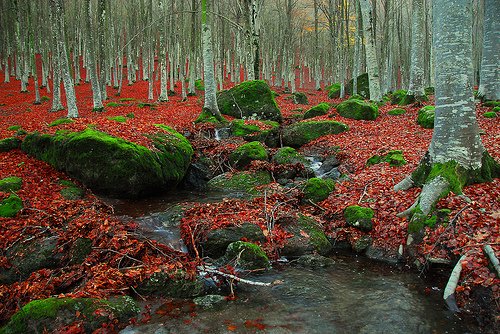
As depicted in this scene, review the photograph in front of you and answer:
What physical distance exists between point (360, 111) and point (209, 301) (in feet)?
42.5

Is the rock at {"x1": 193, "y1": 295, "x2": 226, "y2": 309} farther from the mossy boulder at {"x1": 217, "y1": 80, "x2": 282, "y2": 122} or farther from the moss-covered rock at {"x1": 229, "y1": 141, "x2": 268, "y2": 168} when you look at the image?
the mossy boulder at {"x1": 217, "y1": 80, "x2": 282, "y2": 122}

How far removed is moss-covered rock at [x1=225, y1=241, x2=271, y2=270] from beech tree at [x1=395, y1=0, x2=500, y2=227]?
8.75 feet

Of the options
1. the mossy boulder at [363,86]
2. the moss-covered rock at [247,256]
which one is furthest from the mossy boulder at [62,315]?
the mossy boulder at [363,86]

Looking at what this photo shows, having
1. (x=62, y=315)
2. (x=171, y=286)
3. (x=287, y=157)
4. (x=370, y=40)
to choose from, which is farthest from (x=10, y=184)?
(x=370, y=40)

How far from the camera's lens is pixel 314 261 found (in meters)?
6.29

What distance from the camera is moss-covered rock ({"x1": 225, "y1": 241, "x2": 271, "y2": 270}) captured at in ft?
19.4

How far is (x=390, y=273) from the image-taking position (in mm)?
5723

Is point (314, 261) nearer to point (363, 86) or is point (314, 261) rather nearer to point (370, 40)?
point (370, 40)

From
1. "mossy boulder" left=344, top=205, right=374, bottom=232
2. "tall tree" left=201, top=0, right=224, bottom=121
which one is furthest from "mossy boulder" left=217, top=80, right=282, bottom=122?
"mossy boulder" left=344, top=205, right=374, bottom=232

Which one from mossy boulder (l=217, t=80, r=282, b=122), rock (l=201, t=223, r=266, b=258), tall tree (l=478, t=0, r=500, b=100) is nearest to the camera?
rock (l=201, t=223, r=266, b=258)

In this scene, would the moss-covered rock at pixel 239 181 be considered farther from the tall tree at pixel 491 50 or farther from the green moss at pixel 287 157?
the tall tree at pixel 491 50

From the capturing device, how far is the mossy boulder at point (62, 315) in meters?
4.04

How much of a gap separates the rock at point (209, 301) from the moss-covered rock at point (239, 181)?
→ 4.71m

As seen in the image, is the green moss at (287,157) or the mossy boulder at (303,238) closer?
the mossy boulder at (303,238)
